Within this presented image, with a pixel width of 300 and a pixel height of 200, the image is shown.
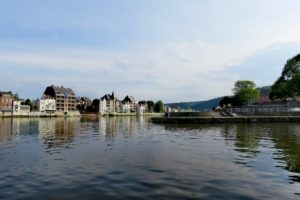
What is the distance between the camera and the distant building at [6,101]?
183275mm

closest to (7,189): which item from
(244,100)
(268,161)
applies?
(268,161)

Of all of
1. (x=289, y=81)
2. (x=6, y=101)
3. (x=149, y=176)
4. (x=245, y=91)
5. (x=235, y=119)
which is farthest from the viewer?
(x=6, y=101)

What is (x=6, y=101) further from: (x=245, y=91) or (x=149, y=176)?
(x=149, y=176)

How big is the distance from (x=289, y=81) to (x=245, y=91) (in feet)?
186

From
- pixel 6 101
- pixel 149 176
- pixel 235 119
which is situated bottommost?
pixel 149 176

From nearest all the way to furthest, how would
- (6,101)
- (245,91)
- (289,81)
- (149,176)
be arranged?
(149,176)
(289,81)
(245,91)
(6,101)

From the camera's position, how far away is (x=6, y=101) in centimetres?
18675

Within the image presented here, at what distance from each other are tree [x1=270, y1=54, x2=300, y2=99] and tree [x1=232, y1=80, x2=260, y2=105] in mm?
46952

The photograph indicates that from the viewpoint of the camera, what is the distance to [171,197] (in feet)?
45.2

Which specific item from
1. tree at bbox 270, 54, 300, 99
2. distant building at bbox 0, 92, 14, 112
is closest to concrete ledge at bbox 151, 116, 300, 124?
tree at bbox 270, 54, 300, 99

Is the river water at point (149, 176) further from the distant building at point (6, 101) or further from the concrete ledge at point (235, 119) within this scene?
the distant building at point (6, 101)

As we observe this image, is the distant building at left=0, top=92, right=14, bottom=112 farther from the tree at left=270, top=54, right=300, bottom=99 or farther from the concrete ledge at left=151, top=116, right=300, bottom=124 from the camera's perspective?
the tree at left=270, top=54, right=300, bottom=99

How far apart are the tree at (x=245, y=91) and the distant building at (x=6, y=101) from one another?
132781mm

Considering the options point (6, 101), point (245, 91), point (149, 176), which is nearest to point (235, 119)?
point (245, 91)
